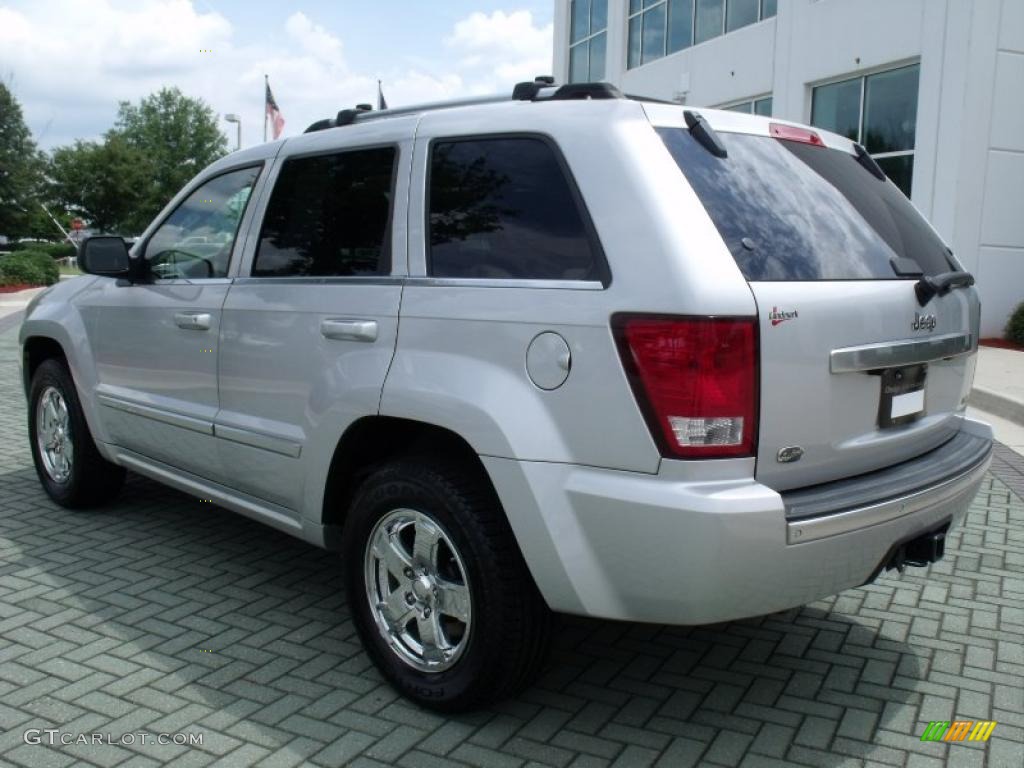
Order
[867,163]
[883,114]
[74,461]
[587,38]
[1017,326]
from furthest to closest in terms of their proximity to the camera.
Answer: [587,38] → [883,114] → [1017,326] → [74,461] → [867,163]

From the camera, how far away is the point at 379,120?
3.77 m

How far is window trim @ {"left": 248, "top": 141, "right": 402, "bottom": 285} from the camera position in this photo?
134 inches

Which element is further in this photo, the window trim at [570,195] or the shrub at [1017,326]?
the shrub at [1017,326]

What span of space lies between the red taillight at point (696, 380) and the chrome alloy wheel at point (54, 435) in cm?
379

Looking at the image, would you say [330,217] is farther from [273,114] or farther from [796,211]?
[273,114]

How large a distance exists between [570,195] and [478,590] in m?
1.21

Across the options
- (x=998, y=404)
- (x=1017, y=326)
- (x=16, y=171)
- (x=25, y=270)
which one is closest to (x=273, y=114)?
(x=25, y=270)

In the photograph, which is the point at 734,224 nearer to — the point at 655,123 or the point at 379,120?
the point at 655,123

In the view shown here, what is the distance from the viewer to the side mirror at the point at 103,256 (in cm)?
452

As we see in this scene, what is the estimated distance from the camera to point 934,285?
3.13 meters

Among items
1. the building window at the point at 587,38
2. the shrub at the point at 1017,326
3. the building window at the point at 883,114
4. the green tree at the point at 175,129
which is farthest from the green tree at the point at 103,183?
the shrub at the point at 1017,326

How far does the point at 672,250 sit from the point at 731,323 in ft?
0.82

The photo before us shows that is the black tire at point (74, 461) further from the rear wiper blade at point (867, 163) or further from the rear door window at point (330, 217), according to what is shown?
the rear wiper blade at point (867, 163)

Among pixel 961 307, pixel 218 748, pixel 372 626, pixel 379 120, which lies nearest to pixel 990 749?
pixel 961 307
